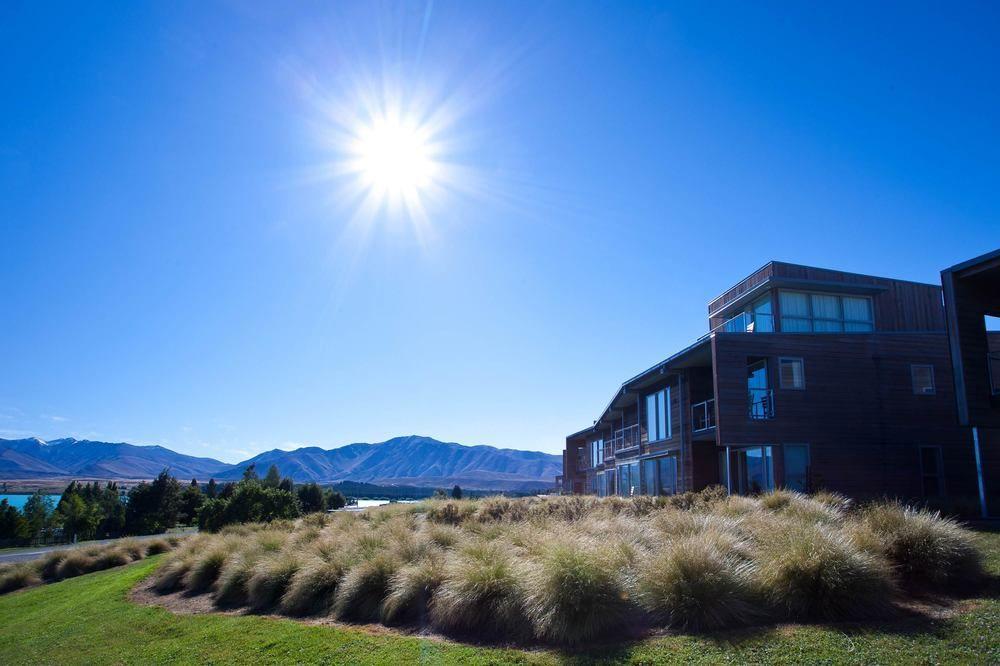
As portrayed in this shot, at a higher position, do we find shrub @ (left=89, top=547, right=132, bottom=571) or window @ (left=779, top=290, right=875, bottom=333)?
window @ (left=779, top=290, right=875, bottom=333)

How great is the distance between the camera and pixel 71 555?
1991 centimetres

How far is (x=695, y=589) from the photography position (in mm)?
6340

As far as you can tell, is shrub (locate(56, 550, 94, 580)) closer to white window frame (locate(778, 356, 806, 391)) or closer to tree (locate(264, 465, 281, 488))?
tree (locate(264, 465, 281, 488))

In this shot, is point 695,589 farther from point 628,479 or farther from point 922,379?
point 628,479

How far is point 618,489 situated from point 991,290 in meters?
18.4

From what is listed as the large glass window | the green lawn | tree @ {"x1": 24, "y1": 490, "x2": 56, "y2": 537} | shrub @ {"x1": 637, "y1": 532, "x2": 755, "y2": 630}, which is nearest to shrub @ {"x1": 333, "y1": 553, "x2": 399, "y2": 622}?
the green lawn

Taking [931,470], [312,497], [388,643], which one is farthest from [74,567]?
[312,497]

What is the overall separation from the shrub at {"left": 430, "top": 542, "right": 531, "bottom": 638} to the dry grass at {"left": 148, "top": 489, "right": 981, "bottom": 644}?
1cm

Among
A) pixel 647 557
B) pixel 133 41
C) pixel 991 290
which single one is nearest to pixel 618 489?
pixel 991 290

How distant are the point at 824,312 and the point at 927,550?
15799mm

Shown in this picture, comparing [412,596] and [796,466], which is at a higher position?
[796,466]

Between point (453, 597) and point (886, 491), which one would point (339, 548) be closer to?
point (453, 597)

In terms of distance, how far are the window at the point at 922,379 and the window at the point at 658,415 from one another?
7.62 meters

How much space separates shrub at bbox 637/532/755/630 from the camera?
622 cm
